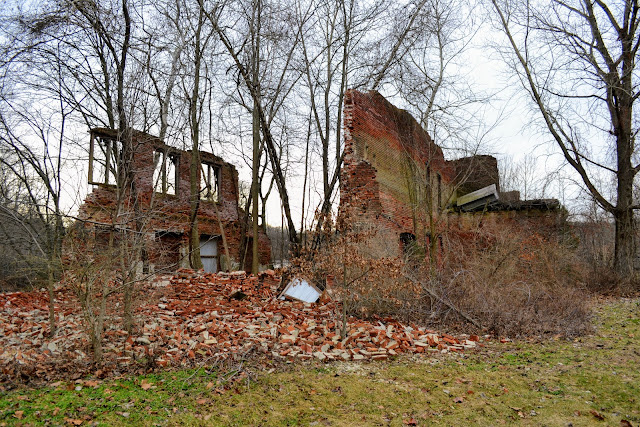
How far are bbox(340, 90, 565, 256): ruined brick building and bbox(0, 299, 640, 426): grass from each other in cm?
392

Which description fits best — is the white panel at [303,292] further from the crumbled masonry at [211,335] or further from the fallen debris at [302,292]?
the crumbled masonry at [211,335]

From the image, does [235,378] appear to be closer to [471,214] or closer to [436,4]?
[436,4]

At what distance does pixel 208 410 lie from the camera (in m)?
4.03

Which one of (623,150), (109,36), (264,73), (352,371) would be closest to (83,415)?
(352,371)

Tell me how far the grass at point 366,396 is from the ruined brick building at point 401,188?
392cm

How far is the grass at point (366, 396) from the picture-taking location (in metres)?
3.93

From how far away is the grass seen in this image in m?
3.93

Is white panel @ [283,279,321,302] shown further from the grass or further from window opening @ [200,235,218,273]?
window opening @ [200,235,218,273]

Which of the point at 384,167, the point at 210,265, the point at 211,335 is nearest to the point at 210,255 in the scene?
the point at 210,265

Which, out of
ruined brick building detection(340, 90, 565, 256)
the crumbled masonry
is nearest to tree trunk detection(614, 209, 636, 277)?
ruined brick building detection(340, 90, 565, 256)

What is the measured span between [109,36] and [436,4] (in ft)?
30.7

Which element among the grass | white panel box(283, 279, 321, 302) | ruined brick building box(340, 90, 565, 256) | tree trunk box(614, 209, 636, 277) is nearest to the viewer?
the grass

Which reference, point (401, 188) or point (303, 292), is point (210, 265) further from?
point (303, 292)

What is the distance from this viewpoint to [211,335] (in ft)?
20.4
